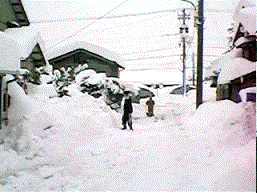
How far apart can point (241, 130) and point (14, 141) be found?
254 inches

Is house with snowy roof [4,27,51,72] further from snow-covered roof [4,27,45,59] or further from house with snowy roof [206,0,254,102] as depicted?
house with snowy roof [206,0,254,102]

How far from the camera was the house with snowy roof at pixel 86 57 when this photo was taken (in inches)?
841

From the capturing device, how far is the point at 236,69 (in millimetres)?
10453

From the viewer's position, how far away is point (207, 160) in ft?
17.2

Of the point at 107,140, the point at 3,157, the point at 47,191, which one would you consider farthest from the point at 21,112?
the point at 47,191

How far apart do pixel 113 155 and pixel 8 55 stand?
472 cm

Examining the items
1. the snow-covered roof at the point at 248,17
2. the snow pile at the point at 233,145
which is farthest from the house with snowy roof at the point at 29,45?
the snow-covered roof at the point at 248,17

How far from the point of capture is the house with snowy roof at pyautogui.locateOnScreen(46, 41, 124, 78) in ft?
70.1

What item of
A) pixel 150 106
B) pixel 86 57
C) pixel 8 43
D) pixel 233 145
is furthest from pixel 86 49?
pixel 233 145

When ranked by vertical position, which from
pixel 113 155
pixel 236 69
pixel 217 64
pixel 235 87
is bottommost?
pixel 113 155

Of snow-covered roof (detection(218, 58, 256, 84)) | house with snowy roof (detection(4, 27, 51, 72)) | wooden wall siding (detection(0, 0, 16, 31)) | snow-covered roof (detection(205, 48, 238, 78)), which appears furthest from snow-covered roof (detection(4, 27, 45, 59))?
snow-covered roof (detection(205, 48, 238, 78))

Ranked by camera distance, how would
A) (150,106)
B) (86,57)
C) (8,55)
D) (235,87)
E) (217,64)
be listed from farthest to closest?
(86,57), (150,106), (217,64), (235,87), (8,55)

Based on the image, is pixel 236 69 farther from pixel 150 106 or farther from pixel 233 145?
pixel 150 106

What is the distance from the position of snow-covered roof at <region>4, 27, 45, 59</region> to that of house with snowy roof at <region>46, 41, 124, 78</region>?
8206mm
